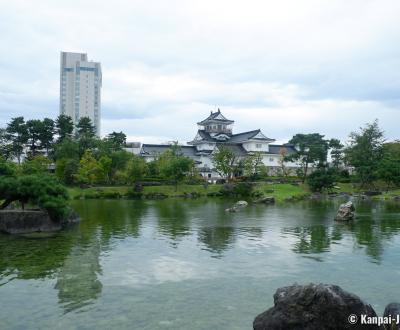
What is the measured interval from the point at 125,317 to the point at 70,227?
744 inches

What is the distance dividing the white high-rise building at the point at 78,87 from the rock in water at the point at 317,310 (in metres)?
163

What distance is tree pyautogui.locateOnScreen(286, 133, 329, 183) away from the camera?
254 feet

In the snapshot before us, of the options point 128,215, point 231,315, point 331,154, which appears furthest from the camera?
point 331,154

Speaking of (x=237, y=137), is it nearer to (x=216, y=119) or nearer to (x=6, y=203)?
(x=216, y=119)

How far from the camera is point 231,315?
12.3 m

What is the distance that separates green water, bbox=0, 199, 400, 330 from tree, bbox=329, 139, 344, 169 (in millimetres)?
55458

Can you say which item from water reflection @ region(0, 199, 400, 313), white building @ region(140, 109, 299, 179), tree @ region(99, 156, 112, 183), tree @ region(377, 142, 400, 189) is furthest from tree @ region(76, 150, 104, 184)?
tree @ region(377, 142, 400, 189)

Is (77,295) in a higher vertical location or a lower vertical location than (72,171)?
lower

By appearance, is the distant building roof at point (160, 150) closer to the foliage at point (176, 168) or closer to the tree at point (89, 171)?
the foliage at point (176, 168)

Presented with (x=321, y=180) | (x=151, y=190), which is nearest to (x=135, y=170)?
(x=151, y=190)

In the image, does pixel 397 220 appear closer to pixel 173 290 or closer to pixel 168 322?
pixel 173 290

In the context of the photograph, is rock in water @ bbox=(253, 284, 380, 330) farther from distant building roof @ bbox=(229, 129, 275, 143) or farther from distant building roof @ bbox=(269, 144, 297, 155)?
distant building roof @ bbox=(269, 144, 297, 155)

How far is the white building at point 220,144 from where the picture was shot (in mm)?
94938

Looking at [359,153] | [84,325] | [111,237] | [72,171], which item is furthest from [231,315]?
[359,153]
